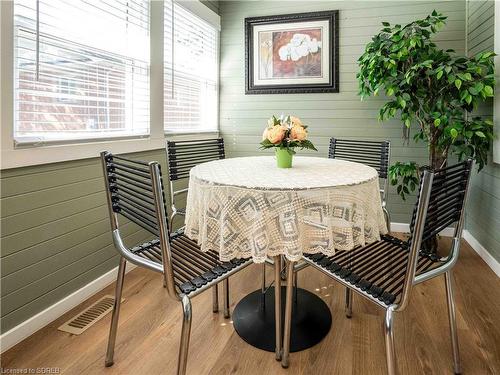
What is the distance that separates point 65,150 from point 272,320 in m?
1.41

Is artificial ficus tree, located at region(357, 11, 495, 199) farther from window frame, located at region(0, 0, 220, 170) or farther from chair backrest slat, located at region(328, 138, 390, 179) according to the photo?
window frame, located at region(0, 0, 220, 170)

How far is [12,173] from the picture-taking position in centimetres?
162

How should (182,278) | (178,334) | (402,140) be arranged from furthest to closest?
1. (402,140)
2. (178,334)
3. (182,278)

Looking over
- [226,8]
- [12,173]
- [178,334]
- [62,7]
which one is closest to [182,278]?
[178,334]

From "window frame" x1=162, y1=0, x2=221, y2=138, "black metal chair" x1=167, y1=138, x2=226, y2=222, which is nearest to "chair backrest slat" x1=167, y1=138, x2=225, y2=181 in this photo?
"black metal chair" x1=167, y1=138, x2=226, y2=222

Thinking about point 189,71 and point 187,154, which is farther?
point 189,71

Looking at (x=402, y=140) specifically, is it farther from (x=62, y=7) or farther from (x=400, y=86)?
(x=62, y=7)

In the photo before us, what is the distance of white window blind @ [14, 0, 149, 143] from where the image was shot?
5.54ft

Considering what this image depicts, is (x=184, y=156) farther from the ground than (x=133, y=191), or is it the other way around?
(x=184, y=156)

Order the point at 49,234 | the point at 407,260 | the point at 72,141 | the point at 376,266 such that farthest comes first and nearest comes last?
the point at 72,141, the point at 49,234, the point at 376,266, the point at 407,260

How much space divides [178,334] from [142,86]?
1727mm

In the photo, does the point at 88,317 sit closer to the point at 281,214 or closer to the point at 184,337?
the point at 184,337

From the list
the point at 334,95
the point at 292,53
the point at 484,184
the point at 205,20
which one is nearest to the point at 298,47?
the point at 292,53

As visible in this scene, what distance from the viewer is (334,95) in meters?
3.46
